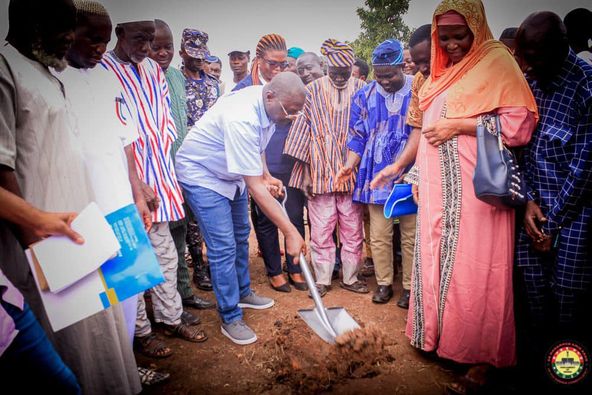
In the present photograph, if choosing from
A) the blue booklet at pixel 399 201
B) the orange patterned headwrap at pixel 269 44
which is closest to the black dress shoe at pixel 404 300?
the blue booklet at pixel 399 201

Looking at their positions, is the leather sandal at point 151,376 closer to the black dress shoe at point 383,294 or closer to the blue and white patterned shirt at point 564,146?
the black dress shoe at point 383,294

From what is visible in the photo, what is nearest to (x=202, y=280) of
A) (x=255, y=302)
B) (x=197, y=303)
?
(x=197, y=303)

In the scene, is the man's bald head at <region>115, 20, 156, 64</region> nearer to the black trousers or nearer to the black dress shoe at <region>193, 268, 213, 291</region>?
the black trousers

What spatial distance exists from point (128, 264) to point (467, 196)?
1818mm

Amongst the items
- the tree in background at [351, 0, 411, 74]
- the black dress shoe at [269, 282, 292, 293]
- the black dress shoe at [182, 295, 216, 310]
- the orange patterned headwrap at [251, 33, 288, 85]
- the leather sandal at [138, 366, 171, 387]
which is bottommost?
the black dress shoe at [269, 282, 292, 293]

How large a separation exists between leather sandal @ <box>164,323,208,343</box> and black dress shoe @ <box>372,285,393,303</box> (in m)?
1.56

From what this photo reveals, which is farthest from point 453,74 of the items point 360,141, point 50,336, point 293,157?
point 50,336

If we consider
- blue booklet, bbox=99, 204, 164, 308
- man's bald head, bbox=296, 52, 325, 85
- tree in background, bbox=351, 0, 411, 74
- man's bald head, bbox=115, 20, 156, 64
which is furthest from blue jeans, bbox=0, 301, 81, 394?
tree in background, bbox=351, 0, 411, 74

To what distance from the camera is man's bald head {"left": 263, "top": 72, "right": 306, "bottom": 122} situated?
2.40 meters

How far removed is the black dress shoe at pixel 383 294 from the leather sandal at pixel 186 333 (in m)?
1.56

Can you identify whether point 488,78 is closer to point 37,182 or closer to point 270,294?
point 37,182

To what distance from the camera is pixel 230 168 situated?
7.63 ft

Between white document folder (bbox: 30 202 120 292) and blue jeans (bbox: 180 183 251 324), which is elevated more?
white document folder (bbox: 30 202 120 292)

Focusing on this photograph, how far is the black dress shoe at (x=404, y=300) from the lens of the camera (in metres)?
3.19
